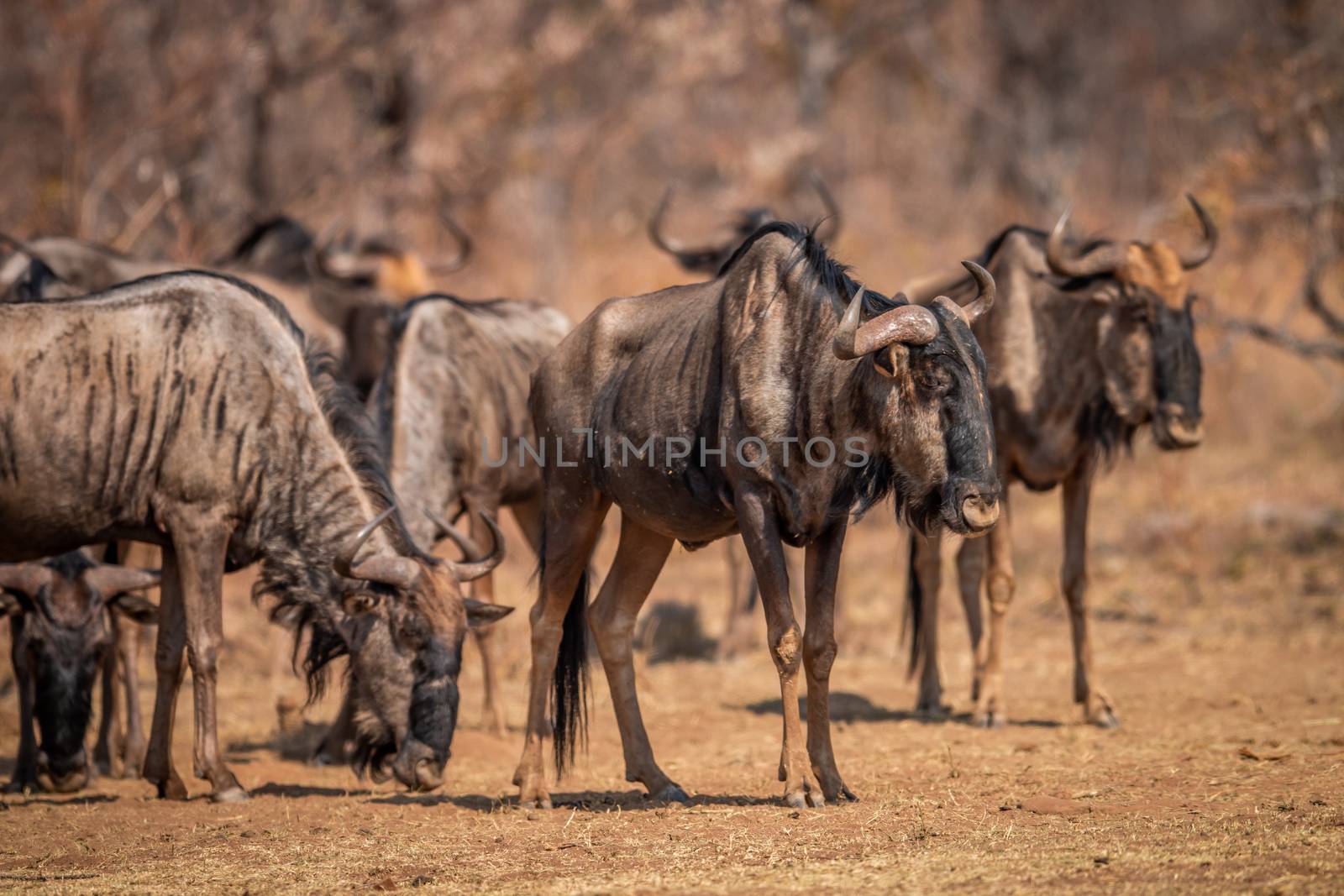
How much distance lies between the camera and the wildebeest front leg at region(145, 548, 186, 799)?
6.96 metres

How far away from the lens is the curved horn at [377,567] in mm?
6684

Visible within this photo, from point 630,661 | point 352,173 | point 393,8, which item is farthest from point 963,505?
point 393,8

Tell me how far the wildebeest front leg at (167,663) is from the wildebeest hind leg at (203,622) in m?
0.18

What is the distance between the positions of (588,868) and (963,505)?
1867mm

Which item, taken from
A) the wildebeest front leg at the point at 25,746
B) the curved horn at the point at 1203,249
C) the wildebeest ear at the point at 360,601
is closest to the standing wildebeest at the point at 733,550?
the curved horn at the point at 1203,249

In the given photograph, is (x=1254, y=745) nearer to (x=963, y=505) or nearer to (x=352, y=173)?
(x=963, y=505)

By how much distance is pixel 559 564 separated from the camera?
6.74 meters

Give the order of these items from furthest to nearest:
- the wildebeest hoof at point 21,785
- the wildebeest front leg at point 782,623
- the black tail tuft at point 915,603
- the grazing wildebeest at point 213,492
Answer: the black tail tuft at point 915,603
the wildebeest hoof at point 21,785
the grazing wildebeest at point 213,492
the wildebeest front leg at point 782,623

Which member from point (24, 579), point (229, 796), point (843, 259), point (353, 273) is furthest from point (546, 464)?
point (843, 259)

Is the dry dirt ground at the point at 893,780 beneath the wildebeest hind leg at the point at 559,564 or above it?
beneath

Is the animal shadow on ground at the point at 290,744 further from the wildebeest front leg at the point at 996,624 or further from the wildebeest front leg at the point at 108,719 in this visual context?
the wildebeest front leg at the point at 996,624

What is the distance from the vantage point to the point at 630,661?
21.9 feet

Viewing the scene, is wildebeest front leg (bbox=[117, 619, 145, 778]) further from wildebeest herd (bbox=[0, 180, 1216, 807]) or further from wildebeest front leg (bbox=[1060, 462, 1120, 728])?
wildebeest front leg (bbox=[1060, 462, 1120, 728])

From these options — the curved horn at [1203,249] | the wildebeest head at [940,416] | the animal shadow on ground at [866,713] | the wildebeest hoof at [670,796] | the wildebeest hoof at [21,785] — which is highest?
the curved horn at [1203,249]
